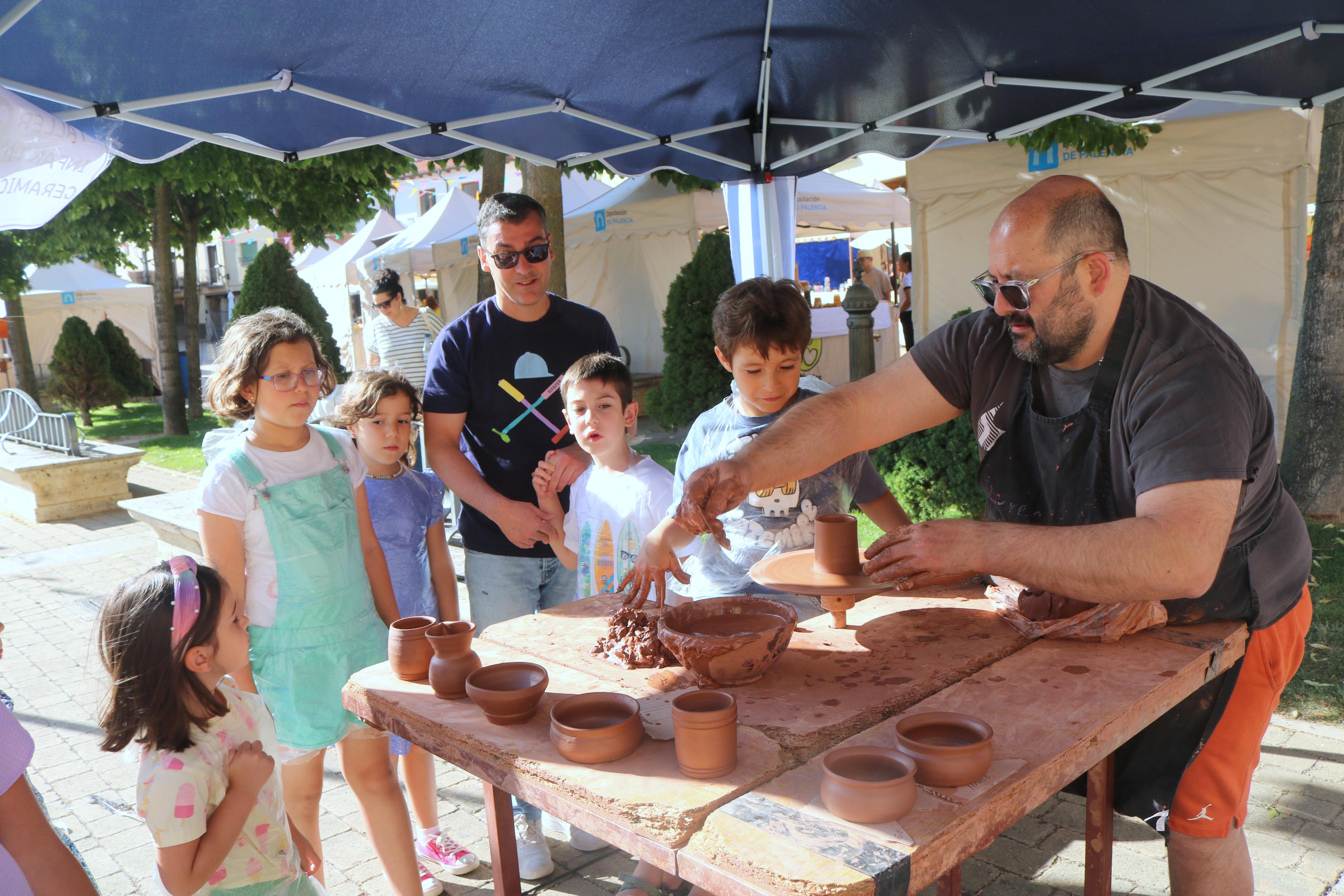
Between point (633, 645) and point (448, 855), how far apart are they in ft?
4.81

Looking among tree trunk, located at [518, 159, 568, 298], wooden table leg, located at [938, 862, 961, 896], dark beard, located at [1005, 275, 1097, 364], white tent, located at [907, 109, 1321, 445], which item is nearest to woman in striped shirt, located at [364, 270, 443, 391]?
tree trunk, located at [518, 159, 568, 298]

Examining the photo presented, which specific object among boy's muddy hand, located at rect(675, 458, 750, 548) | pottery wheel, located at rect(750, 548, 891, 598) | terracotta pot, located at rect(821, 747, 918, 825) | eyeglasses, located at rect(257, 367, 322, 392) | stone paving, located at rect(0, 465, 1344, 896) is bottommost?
stone paving, located at rect(0, 465, 1344, 896)

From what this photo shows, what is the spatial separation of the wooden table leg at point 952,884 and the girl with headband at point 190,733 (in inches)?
58.0

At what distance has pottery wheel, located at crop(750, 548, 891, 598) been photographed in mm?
2211

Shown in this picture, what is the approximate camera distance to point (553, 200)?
744 cm

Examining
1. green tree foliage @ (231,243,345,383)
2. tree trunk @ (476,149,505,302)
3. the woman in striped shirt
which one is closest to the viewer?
the woman in striped shirt

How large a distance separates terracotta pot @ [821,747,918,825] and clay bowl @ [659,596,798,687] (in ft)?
1.38

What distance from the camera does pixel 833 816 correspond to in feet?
4.81

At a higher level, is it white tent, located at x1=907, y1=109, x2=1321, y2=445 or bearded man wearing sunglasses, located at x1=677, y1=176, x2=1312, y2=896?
white tent, located at x1=907, y1=109, x2=1321, y2=445

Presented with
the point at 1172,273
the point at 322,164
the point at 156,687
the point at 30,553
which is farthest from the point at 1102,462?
the point at 322,164

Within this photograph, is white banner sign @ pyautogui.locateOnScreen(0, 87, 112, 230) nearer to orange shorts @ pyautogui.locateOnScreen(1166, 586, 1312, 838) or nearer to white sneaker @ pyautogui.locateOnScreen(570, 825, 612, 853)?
white sneaker @ pyautogui.locateOnScreen(570, 825, 612, 853)

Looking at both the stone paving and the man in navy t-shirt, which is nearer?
the stone paving

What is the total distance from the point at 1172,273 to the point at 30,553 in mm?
10255

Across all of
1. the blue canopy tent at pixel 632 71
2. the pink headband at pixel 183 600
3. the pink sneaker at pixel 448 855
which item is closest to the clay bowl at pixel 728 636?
the pink headband at pixel 183 600
